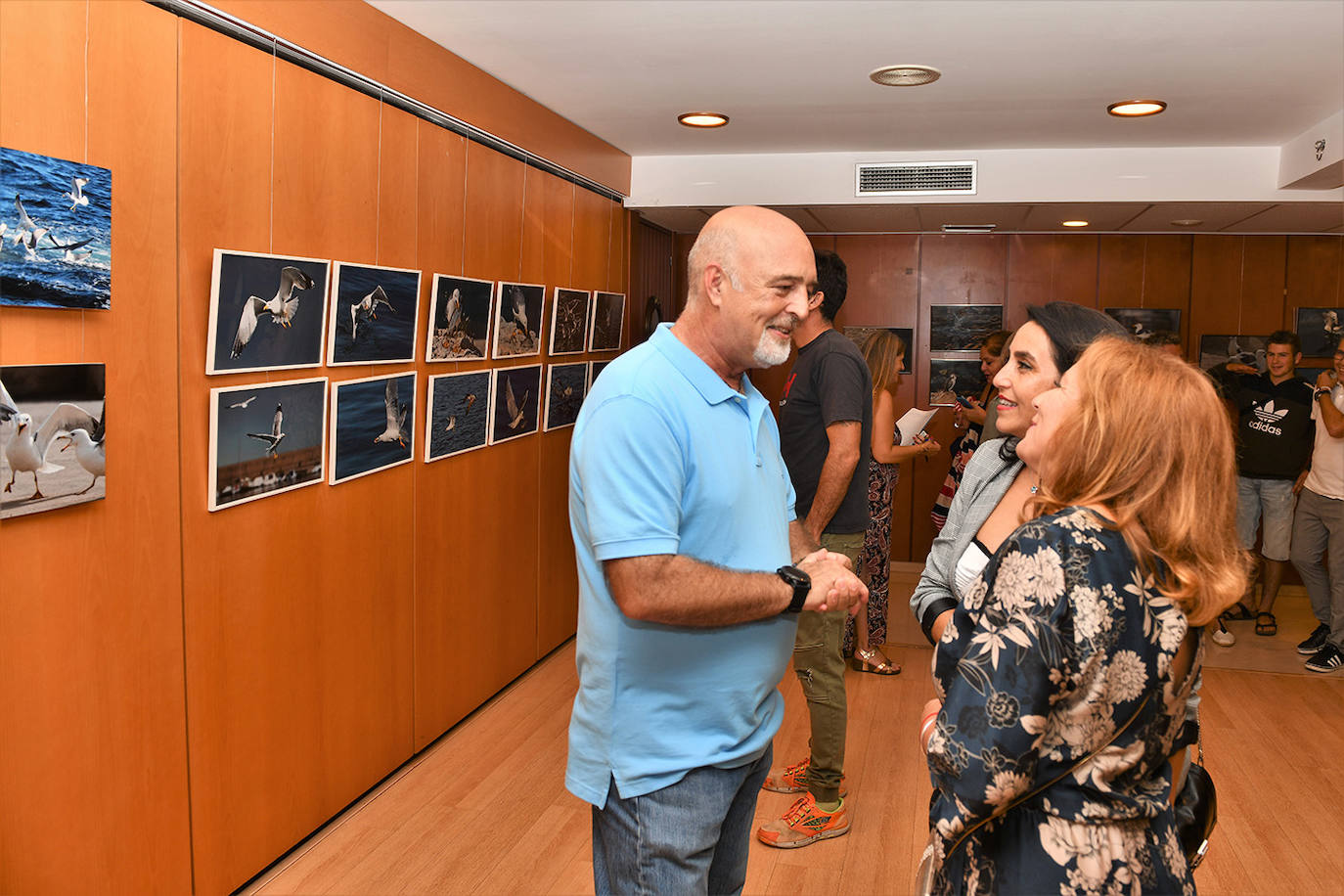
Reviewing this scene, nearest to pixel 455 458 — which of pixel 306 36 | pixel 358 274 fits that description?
pixel 358 274

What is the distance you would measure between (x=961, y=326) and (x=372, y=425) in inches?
205

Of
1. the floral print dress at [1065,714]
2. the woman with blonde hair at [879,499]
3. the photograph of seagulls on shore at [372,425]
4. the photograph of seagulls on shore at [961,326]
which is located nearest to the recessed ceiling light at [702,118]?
the woman with blonde hair at [879,499]

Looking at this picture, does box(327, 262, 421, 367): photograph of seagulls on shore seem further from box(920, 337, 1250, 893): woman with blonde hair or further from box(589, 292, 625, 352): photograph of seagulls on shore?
box(920, 337, 1250, 893): woman with blonde hair

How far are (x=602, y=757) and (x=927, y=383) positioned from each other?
20.5 ft

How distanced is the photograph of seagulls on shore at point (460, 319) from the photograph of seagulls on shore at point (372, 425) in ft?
0.84

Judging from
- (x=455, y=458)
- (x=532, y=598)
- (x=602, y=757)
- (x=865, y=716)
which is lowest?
(x=865, y=716)

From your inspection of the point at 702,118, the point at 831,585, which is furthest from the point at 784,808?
→ the point at 702,118

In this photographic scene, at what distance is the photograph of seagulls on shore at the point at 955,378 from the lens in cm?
759

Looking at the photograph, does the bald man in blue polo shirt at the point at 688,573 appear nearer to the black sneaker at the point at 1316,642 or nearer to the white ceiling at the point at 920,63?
the white ceiling at the point at 920,63

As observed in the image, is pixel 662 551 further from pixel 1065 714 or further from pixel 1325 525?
pixel 1325 525

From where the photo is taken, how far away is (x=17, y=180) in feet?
7.04

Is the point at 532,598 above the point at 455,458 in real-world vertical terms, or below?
below

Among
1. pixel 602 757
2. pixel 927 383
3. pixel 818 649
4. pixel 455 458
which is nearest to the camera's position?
pixel 602 757

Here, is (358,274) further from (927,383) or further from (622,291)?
(927,383)
